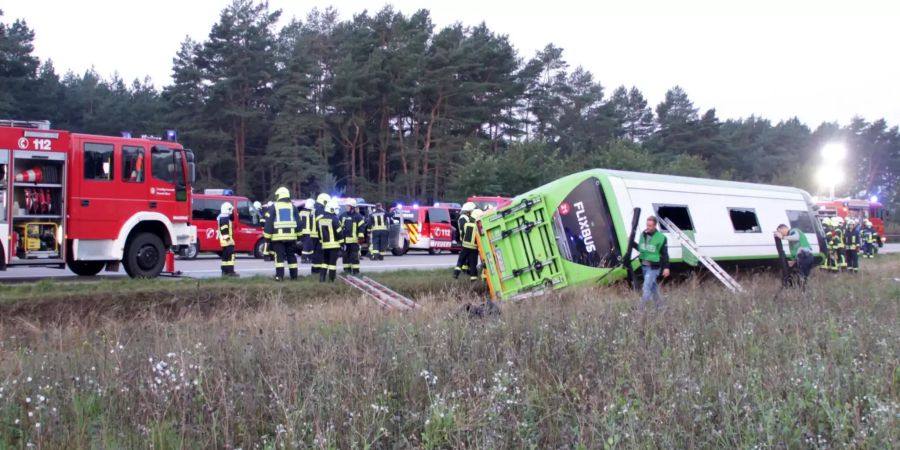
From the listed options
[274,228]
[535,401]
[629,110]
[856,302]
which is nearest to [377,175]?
[629,110]

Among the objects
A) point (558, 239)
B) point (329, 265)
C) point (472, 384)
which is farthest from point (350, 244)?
point (472, 384)

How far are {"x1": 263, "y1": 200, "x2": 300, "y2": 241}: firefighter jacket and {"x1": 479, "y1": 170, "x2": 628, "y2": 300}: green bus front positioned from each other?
3.50 meters

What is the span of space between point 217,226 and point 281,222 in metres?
8.96

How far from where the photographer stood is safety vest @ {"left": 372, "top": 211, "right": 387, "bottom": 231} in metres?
21.7

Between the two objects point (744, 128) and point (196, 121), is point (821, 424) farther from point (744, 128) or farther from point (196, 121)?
point (744, 128)

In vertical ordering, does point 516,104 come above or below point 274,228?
above

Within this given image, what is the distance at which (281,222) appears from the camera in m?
12.6

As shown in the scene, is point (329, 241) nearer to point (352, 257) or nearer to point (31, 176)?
point (352, 257)

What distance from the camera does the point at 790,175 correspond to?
6372 cm

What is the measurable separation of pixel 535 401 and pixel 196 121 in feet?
130

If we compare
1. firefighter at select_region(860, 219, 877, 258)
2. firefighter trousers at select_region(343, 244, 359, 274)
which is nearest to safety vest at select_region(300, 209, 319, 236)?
firefighter trousers at select_region(343, 244, 359, 274)

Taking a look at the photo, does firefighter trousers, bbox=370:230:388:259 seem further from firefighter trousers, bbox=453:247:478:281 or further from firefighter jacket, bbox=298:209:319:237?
firefighter jacket, bbox=298:209:319:237

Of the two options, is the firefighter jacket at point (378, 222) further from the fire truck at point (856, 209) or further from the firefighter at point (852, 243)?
the fire truck at point (856, 209)

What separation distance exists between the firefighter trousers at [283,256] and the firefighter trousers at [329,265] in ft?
1.62
